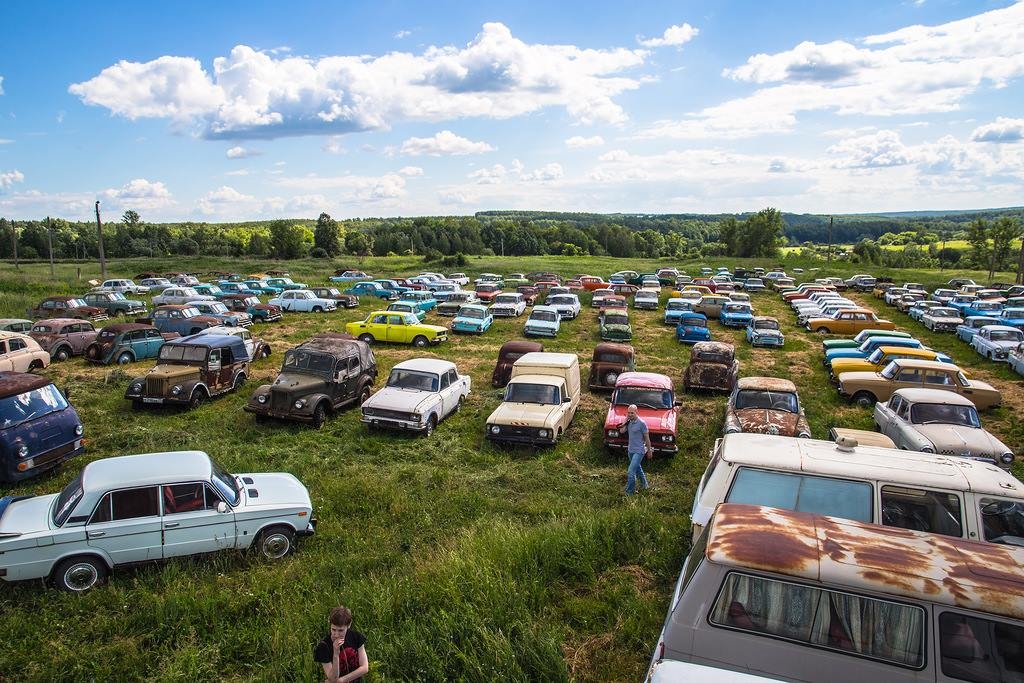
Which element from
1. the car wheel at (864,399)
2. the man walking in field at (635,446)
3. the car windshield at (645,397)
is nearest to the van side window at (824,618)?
the man walking in field at (635,446)

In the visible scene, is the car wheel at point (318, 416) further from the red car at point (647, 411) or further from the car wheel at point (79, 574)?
the red car at point (647, 411)

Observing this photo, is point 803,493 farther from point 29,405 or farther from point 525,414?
point 29,405

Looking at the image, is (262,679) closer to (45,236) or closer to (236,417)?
(236,417)

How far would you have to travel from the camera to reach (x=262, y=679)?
5.62 metres

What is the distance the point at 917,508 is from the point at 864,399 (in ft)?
39.2

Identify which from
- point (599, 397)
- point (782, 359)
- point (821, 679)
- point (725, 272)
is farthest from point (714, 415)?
point (725, 272)

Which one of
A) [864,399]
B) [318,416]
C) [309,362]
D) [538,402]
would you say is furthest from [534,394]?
[864,399]

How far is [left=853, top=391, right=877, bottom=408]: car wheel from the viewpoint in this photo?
55.8 feet

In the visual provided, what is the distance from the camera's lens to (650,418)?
1332 cm

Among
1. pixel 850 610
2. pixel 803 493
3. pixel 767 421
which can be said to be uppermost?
pixel 850 610

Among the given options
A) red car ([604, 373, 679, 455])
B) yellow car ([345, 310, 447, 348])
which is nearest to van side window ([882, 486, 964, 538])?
red car ([604, 373, 679, 455])

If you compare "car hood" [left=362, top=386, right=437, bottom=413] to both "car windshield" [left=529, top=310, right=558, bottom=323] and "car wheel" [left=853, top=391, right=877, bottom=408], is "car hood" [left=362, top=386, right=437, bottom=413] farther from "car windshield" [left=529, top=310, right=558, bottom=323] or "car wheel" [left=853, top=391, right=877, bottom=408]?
"car windshield" [left=529, top=310, right=558, bottom=323]

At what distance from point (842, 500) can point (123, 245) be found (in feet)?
388

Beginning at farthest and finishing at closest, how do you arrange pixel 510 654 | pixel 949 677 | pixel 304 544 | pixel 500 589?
pixel 304 544 → pixel 500 589 → pixel 510 654 → pixel 949 677
